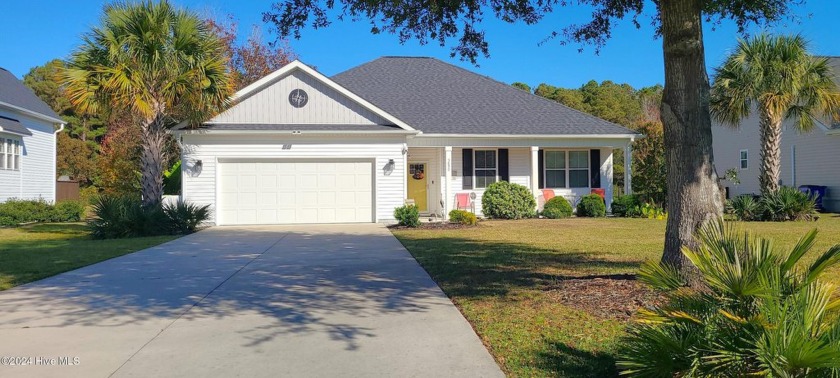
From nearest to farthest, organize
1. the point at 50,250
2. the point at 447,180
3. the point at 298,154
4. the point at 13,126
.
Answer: the point at 50,250 < the point at 298,154 < the point at 447,180 < the point at 13,126

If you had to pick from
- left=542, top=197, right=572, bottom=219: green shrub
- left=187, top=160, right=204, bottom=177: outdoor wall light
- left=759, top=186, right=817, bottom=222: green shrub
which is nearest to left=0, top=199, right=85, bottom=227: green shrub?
left=187, top=160, right=204, bottom=177: outdoor wall light

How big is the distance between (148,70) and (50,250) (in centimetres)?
554

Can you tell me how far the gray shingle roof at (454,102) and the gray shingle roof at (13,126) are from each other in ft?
39.0

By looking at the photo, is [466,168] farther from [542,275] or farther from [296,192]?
[542,275]

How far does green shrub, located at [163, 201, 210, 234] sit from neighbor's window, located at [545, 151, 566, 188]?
11944 millimetres

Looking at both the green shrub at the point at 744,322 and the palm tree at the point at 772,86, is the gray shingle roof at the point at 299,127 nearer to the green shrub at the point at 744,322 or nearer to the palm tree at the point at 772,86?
the palm tree at the point at 772,86

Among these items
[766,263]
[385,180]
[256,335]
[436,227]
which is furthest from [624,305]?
[385,180]

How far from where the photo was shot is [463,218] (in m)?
18.5

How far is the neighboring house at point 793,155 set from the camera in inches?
904

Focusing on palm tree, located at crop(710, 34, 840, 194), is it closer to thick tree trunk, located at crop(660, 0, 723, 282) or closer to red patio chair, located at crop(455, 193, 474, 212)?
red patio chair, located at crop(455, 193, 474, 212)

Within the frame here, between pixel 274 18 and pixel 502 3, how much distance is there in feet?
11.0

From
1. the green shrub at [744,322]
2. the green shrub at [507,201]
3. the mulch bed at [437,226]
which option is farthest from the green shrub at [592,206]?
the green shrub at [744,322]

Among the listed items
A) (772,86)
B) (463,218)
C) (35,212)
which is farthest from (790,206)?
(35,212)

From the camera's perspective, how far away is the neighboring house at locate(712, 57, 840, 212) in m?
23.0
